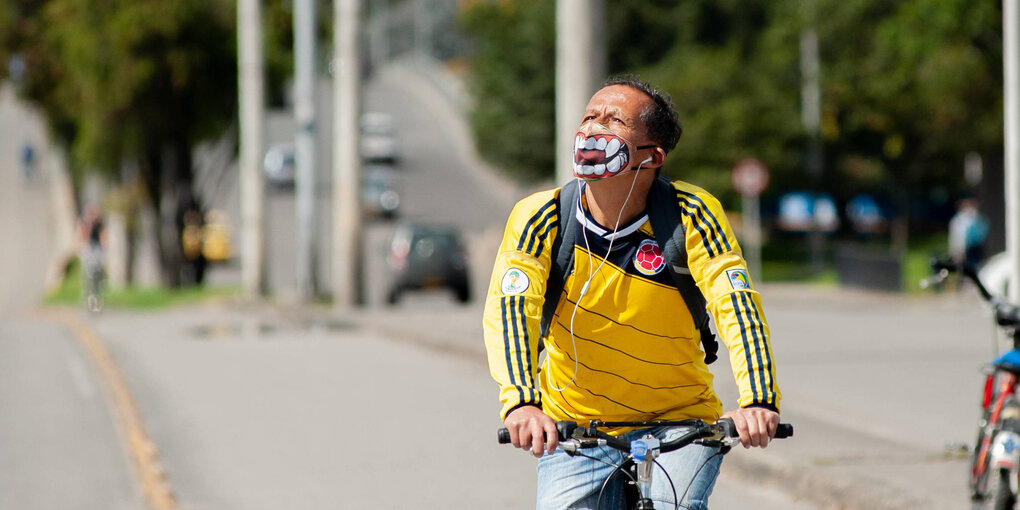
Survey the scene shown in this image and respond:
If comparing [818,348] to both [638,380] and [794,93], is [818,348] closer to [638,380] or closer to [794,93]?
[638,380]

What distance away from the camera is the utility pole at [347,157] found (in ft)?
77.8

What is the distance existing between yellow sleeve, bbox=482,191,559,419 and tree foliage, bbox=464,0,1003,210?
2540 centimetres

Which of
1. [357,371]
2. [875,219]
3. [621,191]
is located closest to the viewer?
[621,191]

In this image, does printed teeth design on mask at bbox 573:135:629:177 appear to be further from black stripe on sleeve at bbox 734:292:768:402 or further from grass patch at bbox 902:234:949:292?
grass patch at bbox 902:234:949:292

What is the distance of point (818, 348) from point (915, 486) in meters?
8.93

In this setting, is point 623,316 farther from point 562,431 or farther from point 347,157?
point 347,157

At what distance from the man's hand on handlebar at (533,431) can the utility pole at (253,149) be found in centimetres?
2397

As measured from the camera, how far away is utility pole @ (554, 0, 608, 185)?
40.4ft

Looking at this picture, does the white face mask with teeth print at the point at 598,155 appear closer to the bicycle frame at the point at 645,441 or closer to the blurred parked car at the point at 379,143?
the bicycle frame at the point at 645,441

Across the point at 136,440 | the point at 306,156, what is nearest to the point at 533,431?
the point at 136,440

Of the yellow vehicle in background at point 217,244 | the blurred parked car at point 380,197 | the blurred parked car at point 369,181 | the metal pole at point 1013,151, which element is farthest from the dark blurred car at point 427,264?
the blurred parked car at point 380,197

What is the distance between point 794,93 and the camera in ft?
151

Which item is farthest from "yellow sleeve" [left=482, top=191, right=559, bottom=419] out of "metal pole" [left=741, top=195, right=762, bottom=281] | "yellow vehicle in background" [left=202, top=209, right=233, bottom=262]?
"yellow vehicle in background" [left=202, top=209, right=233, bottom=262]

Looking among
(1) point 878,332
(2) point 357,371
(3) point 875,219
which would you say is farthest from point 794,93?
(2) point 357,371
